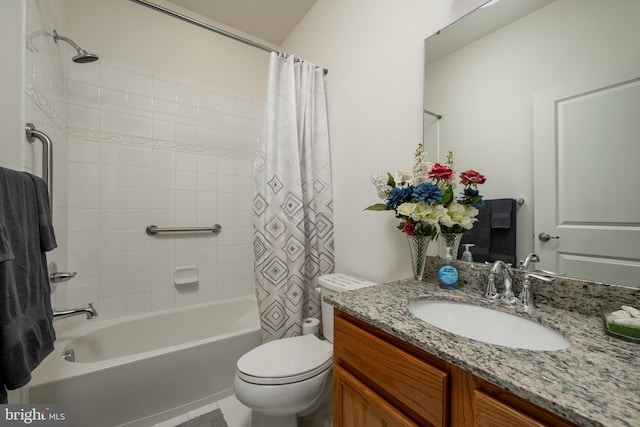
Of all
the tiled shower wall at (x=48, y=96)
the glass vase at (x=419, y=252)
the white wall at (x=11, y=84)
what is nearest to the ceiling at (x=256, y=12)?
the tiled shower wall at (x=48, y=96)

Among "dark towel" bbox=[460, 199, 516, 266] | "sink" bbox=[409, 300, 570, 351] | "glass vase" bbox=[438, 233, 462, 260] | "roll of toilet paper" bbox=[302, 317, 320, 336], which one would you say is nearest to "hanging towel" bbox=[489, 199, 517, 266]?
"dark towel" bbox=[460, 199, 516, 266]

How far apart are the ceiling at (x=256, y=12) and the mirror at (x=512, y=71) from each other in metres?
1.27

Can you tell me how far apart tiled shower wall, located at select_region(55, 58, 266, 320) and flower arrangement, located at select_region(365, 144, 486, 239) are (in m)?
1.55

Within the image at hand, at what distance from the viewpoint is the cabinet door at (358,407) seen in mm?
634

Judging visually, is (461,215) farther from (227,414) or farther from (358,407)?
(227,414)

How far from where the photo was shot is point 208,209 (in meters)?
2.03

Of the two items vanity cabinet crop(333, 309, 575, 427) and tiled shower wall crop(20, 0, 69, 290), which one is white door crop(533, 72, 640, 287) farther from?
tiled shower wall crop(20, 0, 69, 290)

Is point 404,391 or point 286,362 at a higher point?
point 404,391

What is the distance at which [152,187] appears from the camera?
1826 millimetres

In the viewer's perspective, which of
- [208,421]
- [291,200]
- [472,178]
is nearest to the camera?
[472,178]

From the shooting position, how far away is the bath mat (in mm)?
1318

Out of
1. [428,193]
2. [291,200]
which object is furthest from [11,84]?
[428,193]

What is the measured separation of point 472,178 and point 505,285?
39cm

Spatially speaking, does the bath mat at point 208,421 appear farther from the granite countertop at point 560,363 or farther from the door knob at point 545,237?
the door knob at point 545,237
